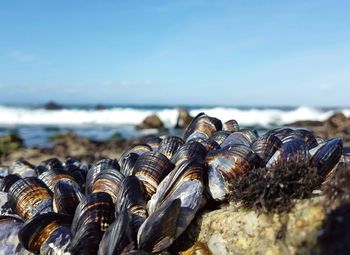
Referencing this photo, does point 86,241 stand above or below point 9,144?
above

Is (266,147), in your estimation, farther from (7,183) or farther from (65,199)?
(7,183)

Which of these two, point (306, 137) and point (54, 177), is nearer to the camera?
point (306, 137)

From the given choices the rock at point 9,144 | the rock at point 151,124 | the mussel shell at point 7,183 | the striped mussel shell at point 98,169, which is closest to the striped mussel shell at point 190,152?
the striped mussel shell at point 98,169

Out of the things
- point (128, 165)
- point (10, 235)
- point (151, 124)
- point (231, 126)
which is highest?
point (231, 126)

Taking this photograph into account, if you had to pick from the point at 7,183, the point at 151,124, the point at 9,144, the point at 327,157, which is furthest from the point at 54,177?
the point at 151,124

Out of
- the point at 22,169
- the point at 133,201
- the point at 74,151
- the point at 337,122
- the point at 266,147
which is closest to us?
the point at 133,201

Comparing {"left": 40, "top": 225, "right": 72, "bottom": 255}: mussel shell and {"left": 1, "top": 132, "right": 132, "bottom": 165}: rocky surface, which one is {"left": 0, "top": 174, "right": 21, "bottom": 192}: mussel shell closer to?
{"left": 40, "top": 225, "right": 72, "bottom": 255}: mussel shell

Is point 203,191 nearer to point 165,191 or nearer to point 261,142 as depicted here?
point 165,191
